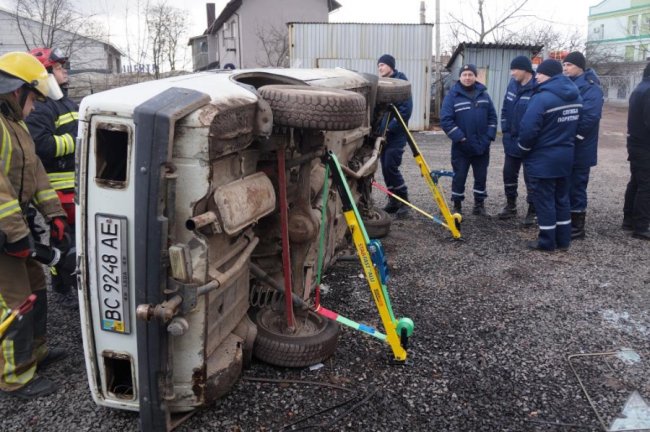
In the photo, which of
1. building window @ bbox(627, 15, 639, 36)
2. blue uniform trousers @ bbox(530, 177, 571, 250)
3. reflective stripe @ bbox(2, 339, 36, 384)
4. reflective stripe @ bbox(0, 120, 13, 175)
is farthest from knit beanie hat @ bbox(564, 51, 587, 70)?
building window @ bbox(627, 15, 639, 36)

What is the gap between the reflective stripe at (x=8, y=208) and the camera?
9.07ft

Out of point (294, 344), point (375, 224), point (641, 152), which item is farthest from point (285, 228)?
point (641, 152)

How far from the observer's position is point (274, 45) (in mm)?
26438

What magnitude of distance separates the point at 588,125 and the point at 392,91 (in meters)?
2.19

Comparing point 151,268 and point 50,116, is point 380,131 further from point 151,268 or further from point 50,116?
point 151,268

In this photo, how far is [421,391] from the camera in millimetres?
3152

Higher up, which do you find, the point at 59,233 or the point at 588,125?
the point at 588,125

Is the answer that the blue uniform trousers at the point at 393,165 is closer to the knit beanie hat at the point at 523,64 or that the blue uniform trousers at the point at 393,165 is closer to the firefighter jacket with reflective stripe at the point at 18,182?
the knit beanie hat at the point at 523,64

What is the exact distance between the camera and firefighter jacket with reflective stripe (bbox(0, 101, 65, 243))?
2.80m

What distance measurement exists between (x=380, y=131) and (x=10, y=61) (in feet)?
12.1

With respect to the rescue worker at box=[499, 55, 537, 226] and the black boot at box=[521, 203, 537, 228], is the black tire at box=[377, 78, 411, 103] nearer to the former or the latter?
the rescue worker at box=[499, 55, 537, 226]

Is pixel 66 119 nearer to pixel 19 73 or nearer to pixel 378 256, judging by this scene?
pixel 19 73

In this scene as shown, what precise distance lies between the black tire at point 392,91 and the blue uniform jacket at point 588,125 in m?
1.88

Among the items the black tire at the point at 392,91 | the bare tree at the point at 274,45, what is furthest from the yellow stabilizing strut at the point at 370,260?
the bare tree at the point at 274,45
